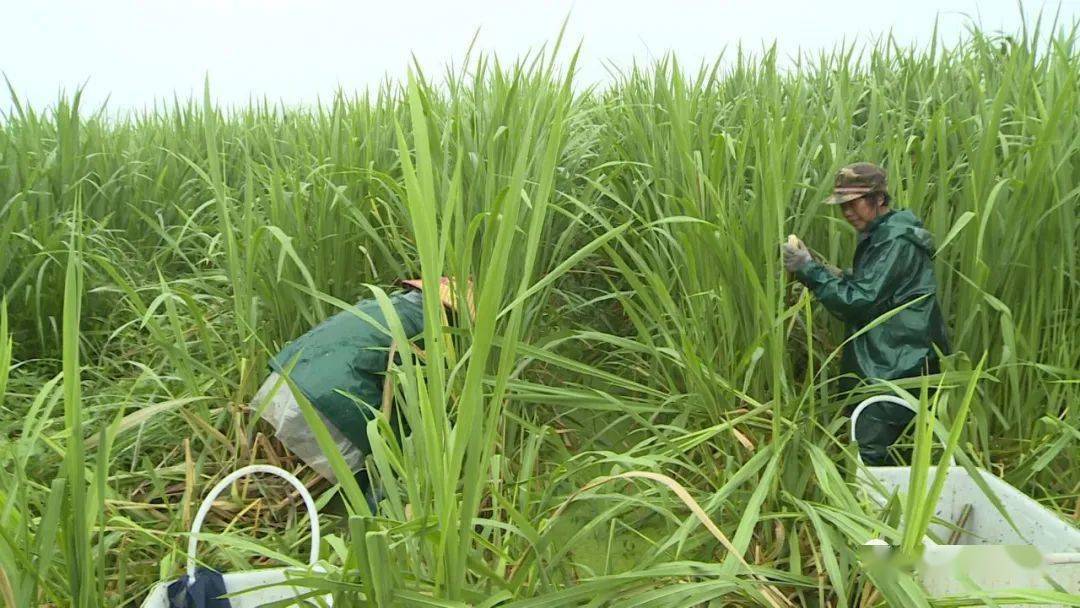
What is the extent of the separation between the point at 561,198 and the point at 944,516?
128 centimetres

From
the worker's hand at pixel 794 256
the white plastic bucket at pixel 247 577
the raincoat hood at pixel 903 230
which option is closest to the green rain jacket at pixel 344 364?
the white plastic bucket at pixel 247 577

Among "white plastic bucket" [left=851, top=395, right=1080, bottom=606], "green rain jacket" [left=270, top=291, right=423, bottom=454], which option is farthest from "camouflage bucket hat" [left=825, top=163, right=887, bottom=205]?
"green rain jacket" [left=270, top=291, right=423, bottom=454]

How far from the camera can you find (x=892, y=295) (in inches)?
72.2

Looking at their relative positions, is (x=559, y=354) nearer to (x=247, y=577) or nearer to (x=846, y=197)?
(x=846, y=197)

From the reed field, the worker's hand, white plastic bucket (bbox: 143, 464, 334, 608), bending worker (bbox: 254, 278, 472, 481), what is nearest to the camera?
the reed field

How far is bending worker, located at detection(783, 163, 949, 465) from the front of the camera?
1.79m

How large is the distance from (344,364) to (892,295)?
1.29 meters

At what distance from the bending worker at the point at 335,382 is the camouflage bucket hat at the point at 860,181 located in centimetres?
96

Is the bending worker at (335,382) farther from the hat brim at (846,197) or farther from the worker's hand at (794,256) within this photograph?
the hat brim at (846,197)

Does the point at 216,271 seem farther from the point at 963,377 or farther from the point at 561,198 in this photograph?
the point at 963,377

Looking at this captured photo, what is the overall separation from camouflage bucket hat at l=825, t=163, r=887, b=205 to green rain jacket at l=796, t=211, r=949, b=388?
81mm

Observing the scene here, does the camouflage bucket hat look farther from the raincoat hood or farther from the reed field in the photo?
the reed field

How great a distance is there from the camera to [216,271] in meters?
2.78

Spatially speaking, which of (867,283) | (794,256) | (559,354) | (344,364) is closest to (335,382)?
(344,364)
